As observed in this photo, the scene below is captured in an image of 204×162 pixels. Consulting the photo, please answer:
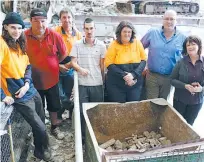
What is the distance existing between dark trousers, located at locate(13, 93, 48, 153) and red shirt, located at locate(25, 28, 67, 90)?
37cm

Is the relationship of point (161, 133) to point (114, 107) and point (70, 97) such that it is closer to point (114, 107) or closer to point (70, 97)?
point (114, 107)

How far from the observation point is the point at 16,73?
2775mm

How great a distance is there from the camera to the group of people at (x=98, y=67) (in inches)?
116

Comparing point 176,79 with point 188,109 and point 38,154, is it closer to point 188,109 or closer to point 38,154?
point 188,109

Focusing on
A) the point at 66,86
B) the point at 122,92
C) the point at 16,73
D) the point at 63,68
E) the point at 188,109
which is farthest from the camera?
the point at 66,86

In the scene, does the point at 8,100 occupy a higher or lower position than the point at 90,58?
lower

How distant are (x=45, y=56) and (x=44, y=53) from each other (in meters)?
0.04

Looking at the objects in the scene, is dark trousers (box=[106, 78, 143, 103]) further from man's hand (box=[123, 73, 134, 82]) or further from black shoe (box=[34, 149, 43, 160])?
black shoe (box=[34, 149, 43, 160])

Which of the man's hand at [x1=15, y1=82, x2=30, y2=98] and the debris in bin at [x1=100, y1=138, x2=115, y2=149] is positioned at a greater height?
the man's hand at [x1=15, y1=82, x2=30, y2=98]

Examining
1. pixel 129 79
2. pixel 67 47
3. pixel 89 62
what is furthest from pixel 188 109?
pixel 67 47

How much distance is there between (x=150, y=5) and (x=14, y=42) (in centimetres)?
566

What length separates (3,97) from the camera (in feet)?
8.55

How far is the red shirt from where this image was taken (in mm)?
3262

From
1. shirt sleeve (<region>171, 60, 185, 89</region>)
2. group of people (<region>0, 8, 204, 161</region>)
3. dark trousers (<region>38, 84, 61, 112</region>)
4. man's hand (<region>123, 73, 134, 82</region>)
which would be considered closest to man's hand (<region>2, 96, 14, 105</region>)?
group of people (<region>0, 8, 204, 161</region>)
